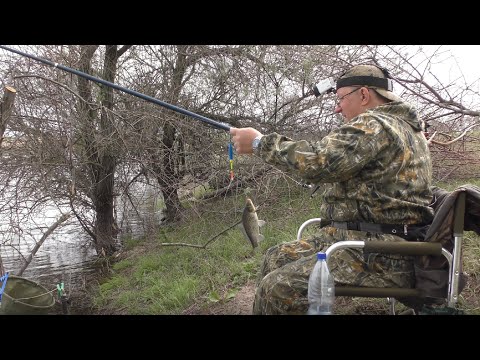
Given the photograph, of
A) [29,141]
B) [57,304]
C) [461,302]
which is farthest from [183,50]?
[461,302]

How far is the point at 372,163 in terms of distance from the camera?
255 centimetres

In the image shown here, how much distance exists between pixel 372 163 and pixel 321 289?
804 mm

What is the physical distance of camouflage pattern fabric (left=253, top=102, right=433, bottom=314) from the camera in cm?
246

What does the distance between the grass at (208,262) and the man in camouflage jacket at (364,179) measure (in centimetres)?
143

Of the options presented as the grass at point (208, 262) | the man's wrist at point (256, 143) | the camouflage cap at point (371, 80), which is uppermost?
the camouflage cap at point (371, 80)

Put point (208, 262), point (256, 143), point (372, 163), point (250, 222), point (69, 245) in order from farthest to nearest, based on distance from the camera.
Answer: point (69, 245) < point (208, 262) < point (250, 222) < point (256, 143) < point (372, 163)

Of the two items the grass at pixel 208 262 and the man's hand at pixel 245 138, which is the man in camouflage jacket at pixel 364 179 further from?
the grass at pixel 208 262

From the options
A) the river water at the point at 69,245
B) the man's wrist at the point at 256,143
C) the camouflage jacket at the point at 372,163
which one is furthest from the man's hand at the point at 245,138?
the river water at the point at 69,245

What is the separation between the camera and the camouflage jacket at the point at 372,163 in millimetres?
2453

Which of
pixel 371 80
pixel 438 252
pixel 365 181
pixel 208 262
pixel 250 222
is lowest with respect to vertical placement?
pixel 208 262

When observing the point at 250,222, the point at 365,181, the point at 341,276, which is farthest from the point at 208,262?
the point at 365,181

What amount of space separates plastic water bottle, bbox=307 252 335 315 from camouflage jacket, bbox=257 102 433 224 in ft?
1.63

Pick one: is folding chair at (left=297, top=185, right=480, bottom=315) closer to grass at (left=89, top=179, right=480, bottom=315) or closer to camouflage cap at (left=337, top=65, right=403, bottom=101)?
camouflage cap at (left=337, top=65, right=403, bottom=101)

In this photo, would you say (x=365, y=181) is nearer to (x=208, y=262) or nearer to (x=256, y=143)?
(x=256, y=143)
